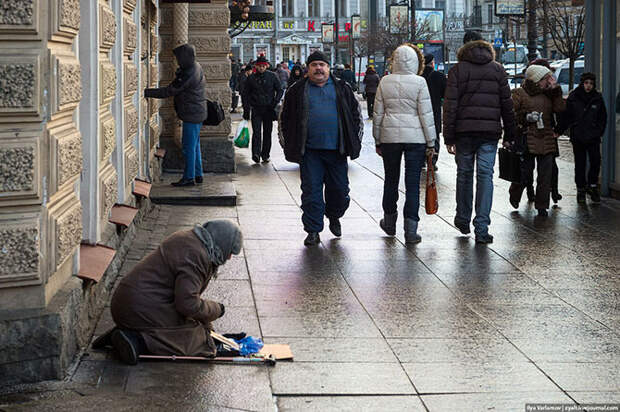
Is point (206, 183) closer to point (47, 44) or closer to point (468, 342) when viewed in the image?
point (468, 342)

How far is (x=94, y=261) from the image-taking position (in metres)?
7.54

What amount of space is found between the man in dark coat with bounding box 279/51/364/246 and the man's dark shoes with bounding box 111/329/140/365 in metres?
4.74

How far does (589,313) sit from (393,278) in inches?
69.6

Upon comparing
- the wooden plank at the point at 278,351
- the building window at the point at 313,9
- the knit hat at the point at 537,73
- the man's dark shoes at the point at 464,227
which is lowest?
the wooden plank at the point at 278,351

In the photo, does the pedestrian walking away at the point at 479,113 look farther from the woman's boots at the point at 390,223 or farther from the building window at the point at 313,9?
the building window at the point at 313,9

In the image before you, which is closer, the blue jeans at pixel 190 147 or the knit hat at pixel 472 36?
the knit hat at pixel 472 36

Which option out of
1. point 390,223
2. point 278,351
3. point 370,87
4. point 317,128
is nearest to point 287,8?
point 370,87

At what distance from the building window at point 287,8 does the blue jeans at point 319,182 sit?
3779 inches

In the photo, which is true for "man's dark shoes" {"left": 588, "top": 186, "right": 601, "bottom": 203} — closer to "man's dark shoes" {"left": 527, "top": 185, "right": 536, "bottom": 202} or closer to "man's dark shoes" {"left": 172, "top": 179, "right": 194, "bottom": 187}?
"man's dark shoes" {"left": 527, "top": 185, "right": 536, "bottom": 202}

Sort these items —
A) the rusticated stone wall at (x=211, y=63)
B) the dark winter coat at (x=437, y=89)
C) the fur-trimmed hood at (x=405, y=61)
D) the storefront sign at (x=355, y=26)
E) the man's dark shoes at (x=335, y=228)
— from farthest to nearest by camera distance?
1. the storefront sign at (x=355, y=26)
2. the dark winter coat at (x=437, y=89)
3. the rusticated stone wall at (x=211, y=63)
4. the man's dark shoes at (x=335, y=228)
5. the fur-trimmed hood at (x=405, y=61)

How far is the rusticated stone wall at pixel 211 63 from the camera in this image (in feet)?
59.8

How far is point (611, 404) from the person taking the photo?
593 cm

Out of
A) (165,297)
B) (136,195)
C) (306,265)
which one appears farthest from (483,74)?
(165,297)

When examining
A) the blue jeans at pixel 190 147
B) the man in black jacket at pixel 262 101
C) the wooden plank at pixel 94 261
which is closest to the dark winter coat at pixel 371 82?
the man in black jacket at pixel 262 101
